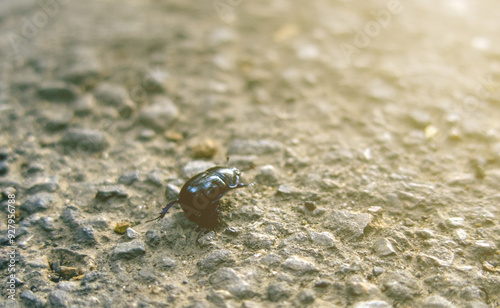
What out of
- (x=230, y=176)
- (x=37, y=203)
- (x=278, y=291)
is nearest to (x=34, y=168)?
(x=37, y=203)

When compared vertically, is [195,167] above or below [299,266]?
below

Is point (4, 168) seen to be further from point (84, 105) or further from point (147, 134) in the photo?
point (147, 134)

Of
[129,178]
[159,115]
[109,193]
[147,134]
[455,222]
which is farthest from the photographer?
[159,115]

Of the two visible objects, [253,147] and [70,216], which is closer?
[70,216]

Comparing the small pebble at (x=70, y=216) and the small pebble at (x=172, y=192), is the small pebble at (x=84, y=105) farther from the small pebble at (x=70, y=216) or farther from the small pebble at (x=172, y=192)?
the small pebble at (x=172, y=192)

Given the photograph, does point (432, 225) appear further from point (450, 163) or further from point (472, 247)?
point (450, 163)

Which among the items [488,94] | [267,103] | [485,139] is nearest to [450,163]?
[485,139]

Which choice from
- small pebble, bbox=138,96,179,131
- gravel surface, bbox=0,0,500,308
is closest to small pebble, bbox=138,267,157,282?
gravel surface, bbox=0,0,500,308

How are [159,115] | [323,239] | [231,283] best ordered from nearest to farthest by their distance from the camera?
[231,283] < [323,239] < [159,115]
